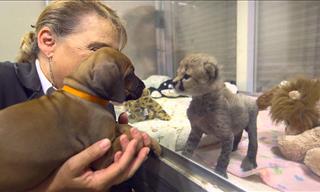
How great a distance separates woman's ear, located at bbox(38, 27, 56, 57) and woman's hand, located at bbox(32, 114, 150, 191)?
16.6 inches

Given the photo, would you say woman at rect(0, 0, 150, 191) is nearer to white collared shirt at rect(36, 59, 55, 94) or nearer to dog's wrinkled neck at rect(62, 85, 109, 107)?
white collared shirt at rect(36, 59, 55, 94)

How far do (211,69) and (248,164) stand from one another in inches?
11.2

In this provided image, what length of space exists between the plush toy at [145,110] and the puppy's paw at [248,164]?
1.64 feet

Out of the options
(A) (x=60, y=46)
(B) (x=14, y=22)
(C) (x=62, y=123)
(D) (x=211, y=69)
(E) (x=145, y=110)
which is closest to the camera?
(C) (x=62, y=123)

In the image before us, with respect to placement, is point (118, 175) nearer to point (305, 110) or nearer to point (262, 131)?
point (262, 131)

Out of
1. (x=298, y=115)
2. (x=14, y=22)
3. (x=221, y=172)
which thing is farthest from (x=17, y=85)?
(x=14, y=22)

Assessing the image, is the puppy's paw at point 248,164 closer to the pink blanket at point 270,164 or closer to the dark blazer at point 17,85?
the pink blanket at point 270,164

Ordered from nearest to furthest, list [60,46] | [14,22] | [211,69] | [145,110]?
1. [211,69]
2. [60,46]
3. [145,110]
4. [14,22]

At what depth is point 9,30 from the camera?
94.0 inches

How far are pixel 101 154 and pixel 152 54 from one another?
5.94 feet

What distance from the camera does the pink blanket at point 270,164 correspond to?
2.67ft

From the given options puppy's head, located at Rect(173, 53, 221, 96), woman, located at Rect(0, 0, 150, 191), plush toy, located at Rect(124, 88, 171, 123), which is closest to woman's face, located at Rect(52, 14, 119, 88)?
woman, located at Rect(0, 0, 150, 191)

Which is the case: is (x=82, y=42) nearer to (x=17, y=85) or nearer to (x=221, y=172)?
(x=17, y=85)

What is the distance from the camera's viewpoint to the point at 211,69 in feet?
3.10
